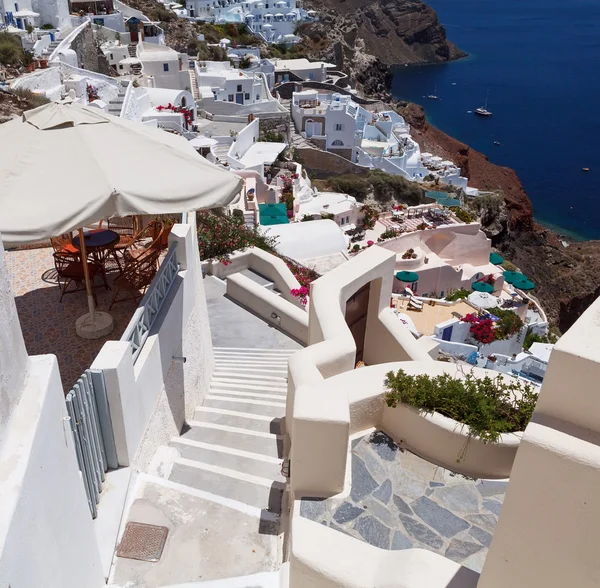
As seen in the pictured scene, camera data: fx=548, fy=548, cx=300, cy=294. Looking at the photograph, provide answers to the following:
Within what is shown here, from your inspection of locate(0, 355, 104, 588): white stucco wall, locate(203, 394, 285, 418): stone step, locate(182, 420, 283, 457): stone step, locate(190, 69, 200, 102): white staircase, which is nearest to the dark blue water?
locate(190, 69, 200, 102): white staircase

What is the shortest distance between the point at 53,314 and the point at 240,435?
9.13 feet

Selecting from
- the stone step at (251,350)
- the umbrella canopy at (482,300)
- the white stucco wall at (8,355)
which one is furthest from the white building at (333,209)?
the white stucco wall at (8,355)

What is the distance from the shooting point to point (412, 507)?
467cm

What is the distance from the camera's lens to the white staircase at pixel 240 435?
5.75 meters

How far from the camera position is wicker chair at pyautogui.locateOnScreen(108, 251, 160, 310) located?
6.80m

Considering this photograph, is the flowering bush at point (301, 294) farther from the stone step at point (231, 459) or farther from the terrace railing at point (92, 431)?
the terrace railing at point (92, 431)

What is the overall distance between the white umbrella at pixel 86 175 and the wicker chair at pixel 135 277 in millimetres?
570

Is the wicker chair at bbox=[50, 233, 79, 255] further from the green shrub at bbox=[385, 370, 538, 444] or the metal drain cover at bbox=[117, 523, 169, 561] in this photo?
the green shrub at bbox=[385, 370, 538, 444]

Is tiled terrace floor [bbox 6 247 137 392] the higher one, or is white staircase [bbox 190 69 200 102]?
tiled terrace floor [bbox 6 247 137 392]

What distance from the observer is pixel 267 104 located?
139ft

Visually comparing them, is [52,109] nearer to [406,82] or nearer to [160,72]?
[160,72]

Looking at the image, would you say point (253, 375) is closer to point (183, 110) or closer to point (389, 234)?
point (389, 234)

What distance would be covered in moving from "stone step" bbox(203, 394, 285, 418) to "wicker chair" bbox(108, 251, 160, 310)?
2.00 meters

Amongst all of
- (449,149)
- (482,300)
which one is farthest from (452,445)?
(449,149)
